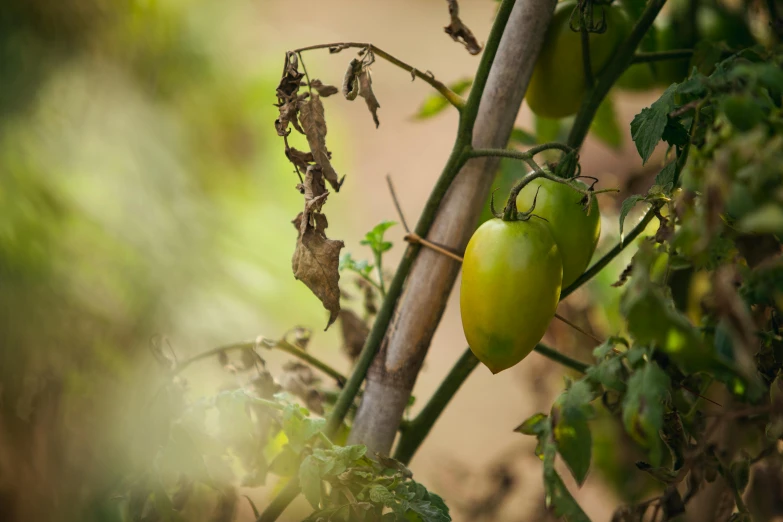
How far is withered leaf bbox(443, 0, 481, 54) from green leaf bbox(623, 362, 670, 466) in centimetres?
32

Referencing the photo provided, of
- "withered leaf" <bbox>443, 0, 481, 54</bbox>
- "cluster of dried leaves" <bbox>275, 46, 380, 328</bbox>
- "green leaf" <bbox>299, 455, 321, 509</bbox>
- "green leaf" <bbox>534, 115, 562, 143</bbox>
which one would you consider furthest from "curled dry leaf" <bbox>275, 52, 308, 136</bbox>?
"green leaf" <bbox>534, 115, 562, 143</bbox>

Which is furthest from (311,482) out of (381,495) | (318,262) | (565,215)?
(565,215)

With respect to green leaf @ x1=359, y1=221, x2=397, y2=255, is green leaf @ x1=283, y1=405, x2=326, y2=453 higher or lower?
lower

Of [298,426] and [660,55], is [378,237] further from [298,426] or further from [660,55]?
[660,55]

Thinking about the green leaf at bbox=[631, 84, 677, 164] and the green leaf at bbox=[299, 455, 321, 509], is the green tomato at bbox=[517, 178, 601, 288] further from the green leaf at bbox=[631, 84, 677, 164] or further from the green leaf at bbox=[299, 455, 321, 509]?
the green leaf at bbox=[299, 455, 321, 509]

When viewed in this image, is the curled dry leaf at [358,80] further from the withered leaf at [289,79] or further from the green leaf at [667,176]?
the green leaf at [667,176]

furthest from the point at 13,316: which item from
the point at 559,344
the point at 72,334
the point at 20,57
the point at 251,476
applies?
the point at 559,344

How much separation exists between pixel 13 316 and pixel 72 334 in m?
0.08

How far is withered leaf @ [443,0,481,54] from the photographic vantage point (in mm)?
552

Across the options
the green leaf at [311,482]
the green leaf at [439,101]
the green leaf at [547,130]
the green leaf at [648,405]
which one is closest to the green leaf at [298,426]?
the green leaf at [311,482]

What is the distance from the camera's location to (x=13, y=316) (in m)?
0.91

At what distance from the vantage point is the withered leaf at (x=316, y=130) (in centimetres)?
49

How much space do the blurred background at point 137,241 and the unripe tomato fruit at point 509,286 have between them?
27 cm

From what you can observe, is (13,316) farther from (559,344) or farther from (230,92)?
(559,344)
